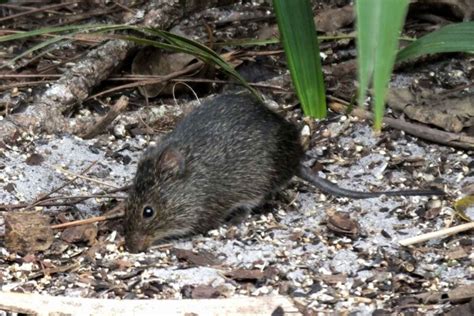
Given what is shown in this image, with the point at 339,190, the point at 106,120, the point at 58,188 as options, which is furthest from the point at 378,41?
the point at 106,120

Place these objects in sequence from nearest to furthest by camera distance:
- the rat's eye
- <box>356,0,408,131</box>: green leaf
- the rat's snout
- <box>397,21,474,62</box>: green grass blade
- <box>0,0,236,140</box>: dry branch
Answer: <box>356,0,408,131</box>: green leaf < <box>397,21,474,62</box>: green grass blade < the rat's snout < the rat's eye < <box>0,0,236,140</box>: dry branch

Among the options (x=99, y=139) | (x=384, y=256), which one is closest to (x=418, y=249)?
(x=384, y=256)

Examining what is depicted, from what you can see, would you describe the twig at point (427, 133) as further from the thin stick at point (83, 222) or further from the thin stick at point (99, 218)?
the thin stick at point (83, 222)

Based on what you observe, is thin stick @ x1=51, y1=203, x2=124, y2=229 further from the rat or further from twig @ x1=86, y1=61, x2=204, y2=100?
twig @ x1=86, y1=61, x2=204, y2=100

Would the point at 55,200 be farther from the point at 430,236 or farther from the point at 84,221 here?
the point at 430,236

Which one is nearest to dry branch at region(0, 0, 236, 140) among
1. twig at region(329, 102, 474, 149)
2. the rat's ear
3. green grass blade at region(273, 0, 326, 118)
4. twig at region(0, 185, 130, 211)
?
twig at region(0, 185, 130, 211)

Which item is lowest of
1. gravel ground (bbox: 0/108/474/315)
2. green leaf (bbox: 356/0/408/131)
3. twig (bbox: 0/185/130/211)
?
gravel ground (bbox: 0/108/474/315)
